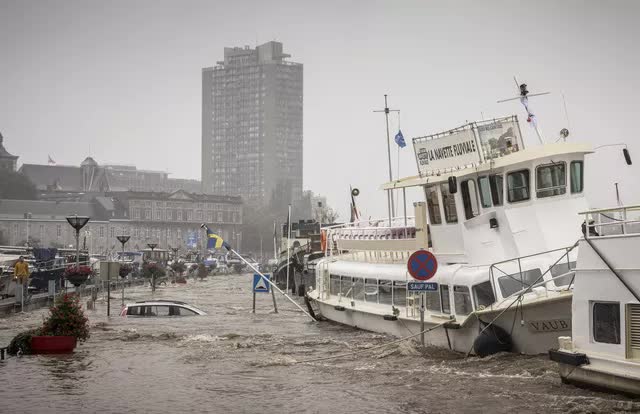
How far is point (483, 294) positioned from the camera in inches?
1024

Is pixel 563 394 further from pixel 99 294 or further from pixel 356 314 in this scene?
pixel 99 294

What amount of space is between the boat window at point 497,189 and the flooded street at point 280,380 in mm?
4895

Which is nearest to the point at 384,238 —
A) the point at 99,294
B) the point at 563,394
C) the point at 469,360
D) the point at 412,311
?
the point at 412,311

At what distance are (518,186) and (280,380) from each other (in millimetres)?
9134

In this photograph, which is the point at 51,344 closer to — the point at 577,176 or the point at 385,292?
the point at 385,292

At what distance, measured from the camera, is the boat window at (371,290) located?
116 ft

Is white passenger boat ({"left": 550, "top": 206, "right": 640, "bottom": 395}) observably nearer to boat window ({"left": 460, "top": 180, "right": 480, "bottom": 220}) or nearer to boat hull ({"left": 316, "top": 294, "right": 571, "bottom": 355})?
boat hull ({"left": 316, "top": 294, "right": 571, "bottom": 355})

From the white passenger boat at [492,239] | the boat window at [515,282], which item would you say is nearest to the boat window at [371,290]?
the white passenger boat at [492,239]

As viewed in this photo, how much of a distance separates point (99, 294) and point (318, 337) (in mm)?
39653

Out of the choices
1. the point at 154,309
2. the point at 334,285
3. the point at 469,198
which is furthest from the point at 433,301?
the point at 154,309

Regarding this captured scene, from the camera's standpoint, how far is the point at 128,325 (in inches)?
1607

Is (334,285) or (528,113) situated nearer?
(528,113)

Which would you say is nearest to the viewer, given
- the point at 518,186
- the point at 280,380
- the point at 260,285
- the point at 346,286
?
the point at 280,380

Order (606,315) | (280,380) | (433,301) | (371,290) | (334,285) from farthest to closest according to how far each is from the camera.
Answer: (334,285) < (371,290) < (433,301) < (280,380) < (606,315)
